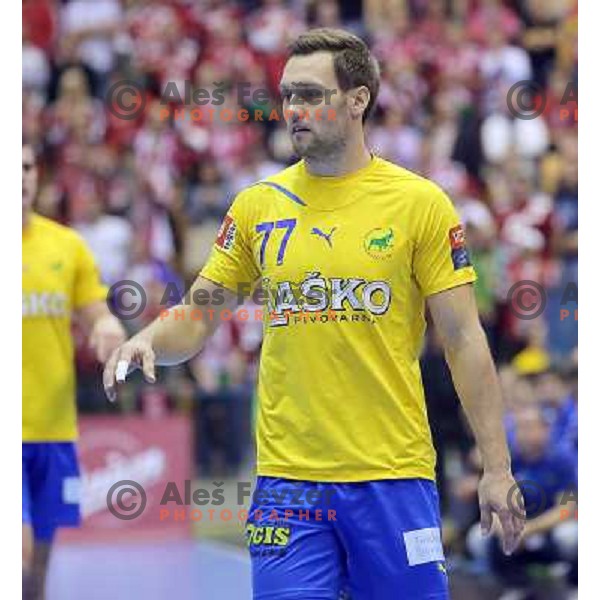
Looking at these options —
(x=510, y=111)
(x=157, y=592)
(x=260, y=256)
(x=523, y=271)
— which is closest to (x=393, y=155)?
(x=510, y=111)

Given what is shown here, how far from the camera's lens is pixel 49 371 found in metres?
8.00

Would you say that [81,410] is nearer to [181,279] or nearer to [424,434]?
[181,279]

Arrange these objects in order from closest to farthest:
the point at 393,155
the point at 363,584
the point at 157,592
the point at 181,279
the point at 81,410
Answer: the point at 363,584, the point at 157,592, the point at 81,410, the point at 181,279, the point at 393,155

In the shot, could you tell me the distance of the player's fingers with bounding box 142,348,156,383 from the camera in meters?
5.30

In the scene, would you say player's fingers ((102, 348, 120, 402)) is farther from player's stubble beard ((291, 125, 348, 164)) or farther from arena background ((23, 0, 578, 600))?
arena background ((23, 0, 578, 600))

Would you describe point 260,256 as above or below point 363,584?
above

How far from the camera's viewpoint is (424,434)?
18.0 feet

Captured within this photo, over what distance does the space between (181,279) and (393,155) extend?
9.24 ft

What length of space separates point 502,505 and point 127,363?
1.42m

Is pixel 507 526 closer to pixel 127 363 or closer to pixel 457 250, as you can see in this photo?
pixel 457 250

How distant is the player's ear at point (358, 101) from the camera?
18.2ft

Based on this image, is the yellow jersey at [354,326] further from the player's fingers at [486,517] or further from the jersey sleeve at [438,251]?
the player's fingers at [486,517]

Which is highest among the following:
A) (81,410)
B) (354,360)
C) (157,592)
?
(354,360)

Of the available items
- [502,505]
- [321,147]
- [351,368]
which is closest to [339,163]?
[321,147]
